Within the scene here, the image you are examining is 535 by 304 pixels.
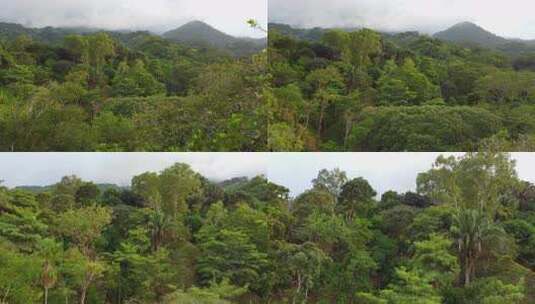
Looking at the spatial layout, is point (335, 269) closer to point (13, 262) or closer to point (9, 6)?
point (13, 262)

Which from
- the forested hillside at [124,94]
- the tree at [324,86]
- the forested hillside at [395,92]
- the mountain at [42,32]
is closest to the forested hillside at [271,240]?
the forested hillside at [395,92]

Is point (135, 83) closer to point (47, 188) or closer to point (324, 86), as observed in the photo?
point (47, 188)

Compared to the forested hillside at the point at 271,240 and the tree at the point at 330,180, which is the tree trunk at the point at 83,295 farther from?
the tree at the point at 330,180

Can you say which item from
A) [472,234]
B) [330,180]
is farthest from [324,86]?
[472,234]

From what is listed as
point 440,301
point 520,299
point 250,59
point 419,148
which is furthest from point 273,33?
point 520,299

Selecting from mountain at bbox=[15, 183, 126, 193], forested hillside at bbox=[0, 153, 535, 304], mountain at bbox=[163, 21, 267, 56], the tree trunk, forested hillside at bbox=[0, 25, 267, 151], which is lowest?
the tree trunk

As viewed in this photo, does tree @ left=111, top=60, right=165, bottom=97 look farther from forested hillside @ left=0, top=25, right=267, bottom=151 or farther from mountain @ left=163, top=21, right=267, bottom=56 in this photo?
mountain @ left=163, top=21, right=267, bottom=56

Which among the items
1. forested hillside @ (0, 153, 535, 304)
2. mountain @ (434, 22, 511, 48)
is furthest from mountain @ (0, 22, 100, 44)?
mountain @ (434, 22, 511, 48)
